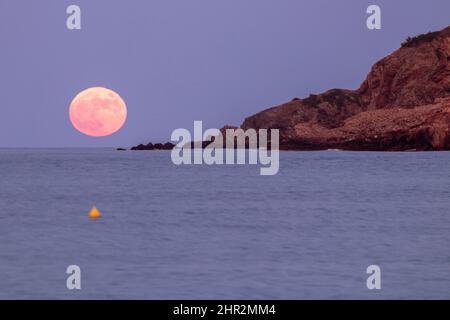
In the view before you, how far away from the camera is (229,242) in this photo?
31.5 m

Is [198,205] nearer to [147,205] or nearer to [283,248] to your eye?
[147,205]

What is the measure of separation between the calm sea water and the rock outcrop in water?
7520cm

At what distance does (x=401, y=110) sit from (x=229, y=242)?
383ft

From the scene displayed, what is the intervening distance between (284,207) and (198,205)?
17.1 feet

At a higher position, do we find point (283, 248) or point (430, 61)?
point (430, 61)

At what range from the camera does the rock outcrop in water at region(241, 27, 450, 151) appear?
135m

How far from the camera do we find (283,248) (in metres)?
29.7

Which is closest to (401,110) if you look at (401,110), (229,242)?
(401,110)

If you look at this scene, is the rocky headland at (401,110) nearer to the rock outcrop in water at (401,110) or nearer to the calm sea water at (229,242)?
the rock outcrop in water at (401,110)

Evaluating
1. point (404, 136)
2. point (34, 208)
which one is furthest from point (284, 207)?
point (404, 136)

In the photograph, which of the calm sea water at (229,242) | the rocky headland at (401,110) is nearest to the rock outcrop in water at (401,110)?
the rocky headland at (401,110)

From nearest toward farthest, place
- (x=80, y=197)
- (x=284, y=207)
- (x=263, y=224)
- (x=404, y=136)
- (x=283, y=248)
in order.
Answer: (x=283, y=248) < (x=263, y=224) < (x=284, y=207) < (x=80, y=197) < (x=404, y=136)

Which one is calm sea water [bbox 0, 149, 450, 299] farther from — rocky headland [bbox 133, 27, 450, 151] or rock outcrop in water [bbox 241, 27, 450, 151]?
rock outcrop in water [bbox 241, 27, 450, 151]

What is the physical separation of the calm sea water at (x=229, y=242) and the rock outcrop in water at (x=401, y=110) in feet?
247
